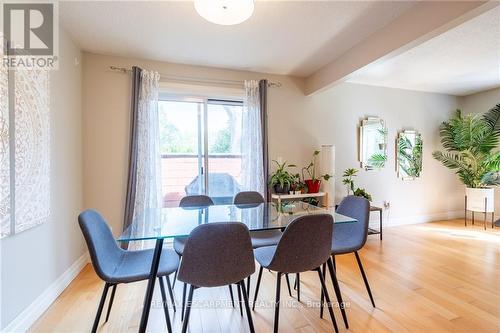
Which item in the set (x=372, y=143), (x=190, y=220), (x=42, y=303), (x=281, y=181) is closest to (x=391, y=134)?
(x=372, y=143)

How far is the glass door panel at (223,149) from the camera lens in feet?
11.5

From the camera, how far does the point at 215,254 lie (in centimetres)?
134

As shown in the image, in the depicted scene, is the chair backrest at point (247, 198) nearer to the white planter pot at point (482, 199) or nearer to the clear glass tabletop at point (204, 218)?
the clear glass tabletop at point (204, 218)

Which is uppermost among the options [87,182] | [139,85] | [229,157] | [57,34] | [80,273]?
[57,34]

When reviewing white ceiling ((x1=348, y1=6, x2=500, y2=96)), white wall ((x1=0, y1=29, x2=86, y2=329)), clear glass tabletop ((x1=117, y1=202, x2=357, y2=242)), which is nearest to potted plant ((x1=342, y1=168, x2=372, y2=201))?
white ceiling ((x1=348, y1=6, x2=500, y2=96))

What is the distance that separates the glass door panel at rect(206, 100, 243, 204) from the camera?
11.5 ft

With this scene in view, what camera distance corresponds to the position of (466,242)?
3518mm

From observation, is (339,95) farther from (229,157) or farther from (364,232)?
(364,232)

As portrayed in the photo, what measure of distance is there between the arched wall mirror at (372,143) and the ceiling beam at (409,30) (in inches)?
58.8

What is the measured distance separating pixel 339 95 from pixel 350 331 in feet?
11.2

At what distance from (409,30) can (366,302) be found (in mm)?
2382

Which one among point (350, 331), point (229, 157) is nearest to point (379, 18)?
point (229, 157)

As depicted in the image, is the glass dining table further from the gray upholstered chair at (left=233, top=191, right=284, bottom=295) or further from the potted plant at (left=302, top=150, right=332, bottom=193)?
the potted plant at (left=302, top=150, right=332, bottom=193)

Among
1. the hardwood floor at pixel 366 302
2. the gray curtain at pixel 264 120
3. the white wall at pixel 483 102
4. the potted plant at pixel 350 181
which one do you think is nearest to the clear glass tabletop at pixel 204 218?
the hardwood floor at pixel 366 302
